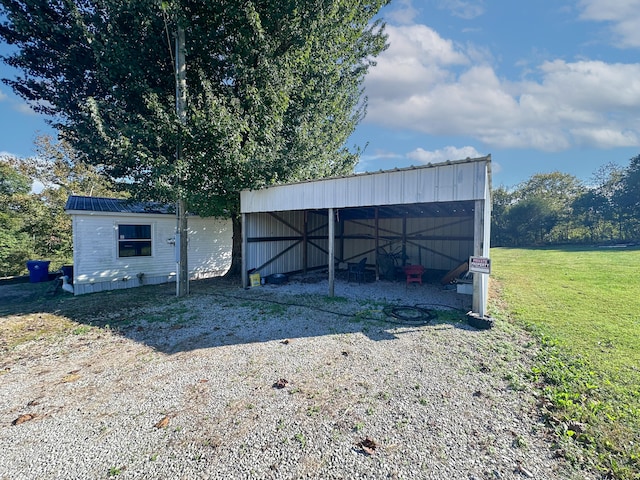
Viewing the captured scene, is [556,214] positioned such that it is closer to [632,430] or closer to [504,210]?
[504,210]

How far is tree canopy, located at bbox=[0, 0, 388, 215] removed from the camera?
7.36 meters

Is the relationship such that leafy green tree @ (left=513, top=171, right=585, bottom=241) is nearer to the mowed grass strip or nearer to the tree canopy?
the mowed grass strip

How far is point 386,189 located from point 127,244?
863 centimetres

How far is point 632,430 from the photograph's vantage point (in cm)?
254

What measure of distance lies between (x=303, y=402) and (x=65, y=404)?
2.59 meters

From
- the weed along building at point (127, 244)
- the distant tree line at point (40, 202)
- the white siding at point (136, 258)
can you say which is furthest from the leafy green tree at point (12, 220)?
the white siding at point (136, 258)

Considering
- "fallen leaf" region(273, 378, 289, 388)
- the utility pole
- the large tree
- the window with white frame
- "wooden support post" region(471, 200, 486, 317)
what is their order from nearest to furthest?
"fallen leaf" region(273, 378, 289, 388), "wooden support post" region(471, 200, 486, 317), the large tree, the utility pole, the window with white frame

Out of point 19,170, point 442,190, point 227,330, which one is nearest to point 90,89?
point 227,330

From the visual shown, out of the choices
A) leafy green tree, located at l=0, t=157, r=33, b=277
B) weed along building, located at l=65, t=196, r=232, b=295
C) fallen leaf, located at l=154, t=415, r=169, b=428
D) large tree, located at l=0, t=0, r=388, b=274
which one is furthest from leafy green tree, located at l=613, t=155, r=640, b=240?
leafy green tree, located at l=0, t=157, r=33, b=277

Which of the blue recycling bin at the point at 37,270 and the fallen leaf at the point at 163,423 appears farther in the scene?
the blue recycling bin at the point at 37,270

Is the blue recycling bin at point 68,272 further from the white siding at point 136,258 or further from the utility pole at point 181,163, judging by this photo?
the utility pole at point 181,163

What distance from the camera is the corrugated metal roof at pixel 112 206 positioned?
8.73 meters

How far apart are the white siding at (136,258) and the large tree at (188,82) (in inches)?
61.3

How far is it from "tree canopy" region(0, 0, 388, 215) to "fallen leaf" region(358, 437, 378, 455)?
733 cm
